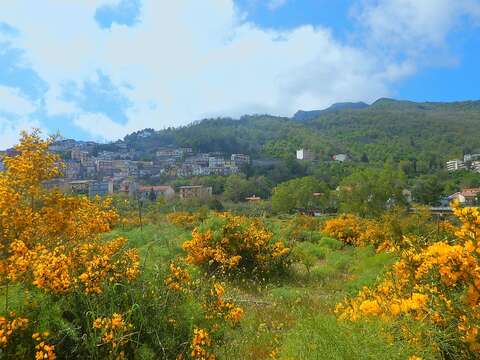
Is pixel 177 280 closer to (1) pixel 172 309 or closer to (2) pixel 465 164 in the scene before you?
(1) pixel 172 309

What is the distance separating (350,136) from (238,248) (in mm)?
130069

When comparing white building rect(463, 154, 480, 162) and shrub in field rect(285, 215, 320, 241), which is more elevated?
white building rect(463, 154, 480, 162)

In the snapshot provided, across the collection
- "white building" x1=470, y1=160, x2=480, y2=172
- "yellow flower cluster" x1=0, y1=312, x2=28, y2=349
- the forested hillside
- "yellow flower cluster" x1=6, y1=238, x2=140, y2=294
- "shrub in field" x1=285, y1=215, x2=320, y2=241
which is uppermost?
the forested hillside

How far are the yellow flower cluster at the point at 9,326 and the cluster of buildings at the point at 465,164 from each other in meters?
96.2

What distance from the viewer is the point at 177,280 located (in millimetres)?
4270

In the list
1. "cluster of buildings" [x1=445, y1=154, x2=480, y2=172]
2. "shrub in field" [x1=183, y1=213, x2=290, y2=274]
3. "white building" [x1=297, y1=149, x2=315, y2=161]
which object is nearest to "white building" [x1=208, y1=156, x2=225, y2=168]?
"white building" [x1=297, y1=149, x2=315, y2=161]

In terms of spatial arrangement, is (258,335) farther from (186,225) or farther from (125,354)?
(186,225)

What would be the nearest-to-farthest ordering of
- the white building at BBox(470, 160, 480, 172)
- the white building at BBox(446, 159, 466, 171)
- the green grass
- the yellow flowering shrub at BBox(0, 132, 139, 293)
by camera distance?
the yellow flowering shrub at BBox(0, 132, 139, 293) → the green grass → the white building at BBox(470, 160, 480, 172) → the white building at BBox(446, 159, 466, 171)

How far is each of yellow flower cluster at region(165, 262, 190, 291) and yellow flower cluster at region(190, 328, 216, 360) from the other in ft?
1.79

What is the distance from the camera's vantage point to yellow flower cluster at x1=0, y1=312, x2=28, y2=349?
3115 mm

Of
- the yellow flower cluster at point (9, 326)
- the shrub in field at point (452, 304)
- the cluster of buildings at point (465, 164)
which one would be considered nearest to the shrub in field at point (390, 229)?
A: the shrub in field at point (452, 304)

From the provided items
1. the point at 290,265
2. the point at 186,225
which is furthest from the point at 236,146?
the point at 290,265

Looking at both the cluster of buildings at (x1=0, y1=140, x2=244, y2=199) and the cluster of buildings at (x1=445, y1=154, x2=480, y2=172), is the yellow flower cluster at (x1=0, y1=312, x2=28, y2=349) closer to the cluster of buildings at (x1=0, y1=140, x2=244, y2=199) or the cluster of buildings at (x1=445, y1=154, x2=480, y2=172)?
the cluster of buildings at (x1=0, y1=140, x2=244, y2=199)

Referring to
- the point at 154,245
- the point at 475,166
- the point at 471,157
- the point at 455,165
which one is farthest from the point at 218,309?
the point at 471,157
